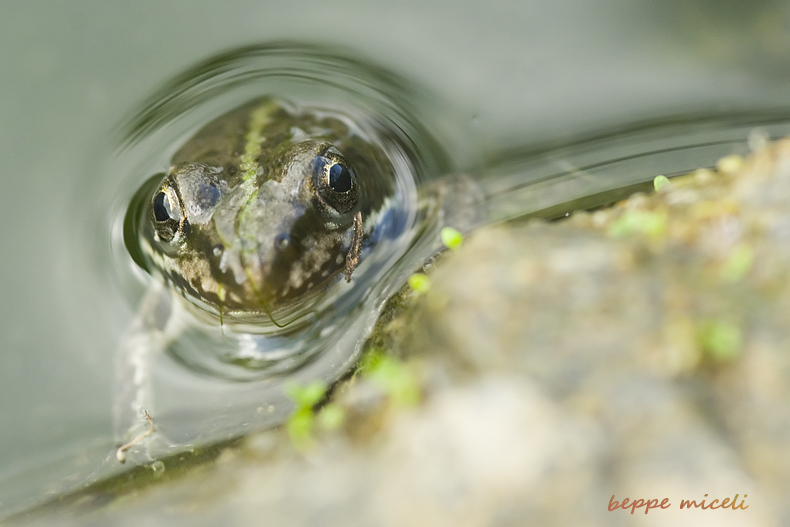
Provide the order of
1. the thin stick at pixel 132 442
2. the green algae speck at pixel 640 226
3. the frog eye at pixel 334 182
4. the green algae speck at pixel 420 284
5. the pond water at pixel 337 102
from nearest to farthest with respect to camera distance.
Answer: the green algae speck at pixel 640 226, the green algae speck at pixel 420 284, the thin stick at pixel 132 442, the frog eye at pixel 334 182, the pond water at pixel 337 102

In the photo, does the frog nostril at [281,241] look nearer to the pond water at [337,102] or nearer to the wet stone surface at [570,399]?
the pond water at [337,102]

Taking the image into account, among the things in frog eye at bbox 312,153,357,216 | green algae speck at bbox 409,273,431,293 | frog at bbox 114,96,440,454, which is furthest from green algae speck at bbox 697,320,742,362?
frog eye at bbox 312,153,357,216

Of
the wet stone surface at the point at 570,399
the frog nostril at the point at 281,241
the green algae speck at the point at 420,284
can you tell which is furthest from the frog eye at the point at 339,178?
the wet stone surface at the point at 570,399

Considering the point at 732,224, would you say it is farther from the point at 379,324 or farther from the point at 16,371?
the point at 16,371

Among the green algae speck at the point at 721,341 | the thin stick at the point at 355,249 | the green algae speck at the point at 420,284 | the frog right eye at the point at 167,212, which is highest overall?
the thin stick at the point at 355,249

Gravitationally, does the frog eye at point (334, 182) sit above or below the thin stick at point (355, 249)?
above

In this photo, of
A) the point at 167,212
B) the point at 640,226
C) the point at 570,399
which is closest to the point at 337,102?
the point at 167,212
